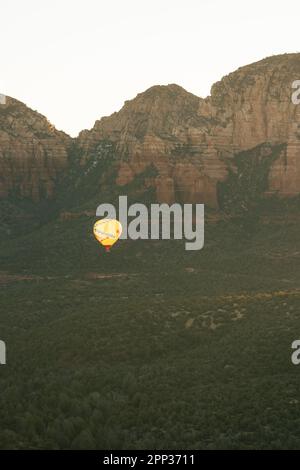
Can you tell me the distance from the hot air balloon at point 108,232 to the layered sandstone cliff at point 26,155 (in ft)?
127

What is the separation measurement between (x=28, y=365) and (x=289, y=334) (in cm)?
1658

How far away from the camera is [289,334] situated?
39469 mm

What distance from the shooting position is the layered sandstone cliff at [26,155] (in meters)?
119

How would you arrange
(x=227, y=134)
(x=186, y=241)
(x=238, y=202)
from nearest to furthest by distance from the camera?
(x=186, y=241), (x=238, y=202), (x=227, y=134)

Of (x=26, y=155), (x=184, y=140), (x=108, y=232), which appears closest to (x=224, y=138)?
(x=184, y=140)

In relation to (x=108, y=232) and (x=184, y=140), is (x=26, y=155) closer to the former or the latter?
(x=184, y=140)

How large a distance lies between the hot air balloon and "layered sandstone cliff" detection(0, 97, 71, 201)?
3860 centimetres

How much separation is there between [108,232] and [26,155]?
43.9 m

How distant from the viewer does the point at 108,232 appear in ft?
269

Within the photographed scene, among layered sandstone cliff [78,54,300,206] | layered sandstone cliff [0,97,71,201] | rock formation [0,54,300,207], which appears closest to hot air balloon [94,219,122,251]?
layered sandstone cliff [78,54,300,206]

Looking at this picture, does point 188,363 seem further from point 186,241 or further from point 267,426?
point 186,241

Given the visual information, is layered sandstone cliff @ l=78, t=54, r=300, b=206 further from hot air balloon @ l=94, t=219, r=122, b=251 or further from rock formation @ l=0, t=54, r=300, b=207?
hot air balloon @ l=94, t=219, r=122, b=251

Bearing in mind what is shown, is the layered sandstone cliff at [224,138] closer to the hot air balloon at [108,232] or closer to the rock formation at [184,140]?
the rock formation at [184,140]
